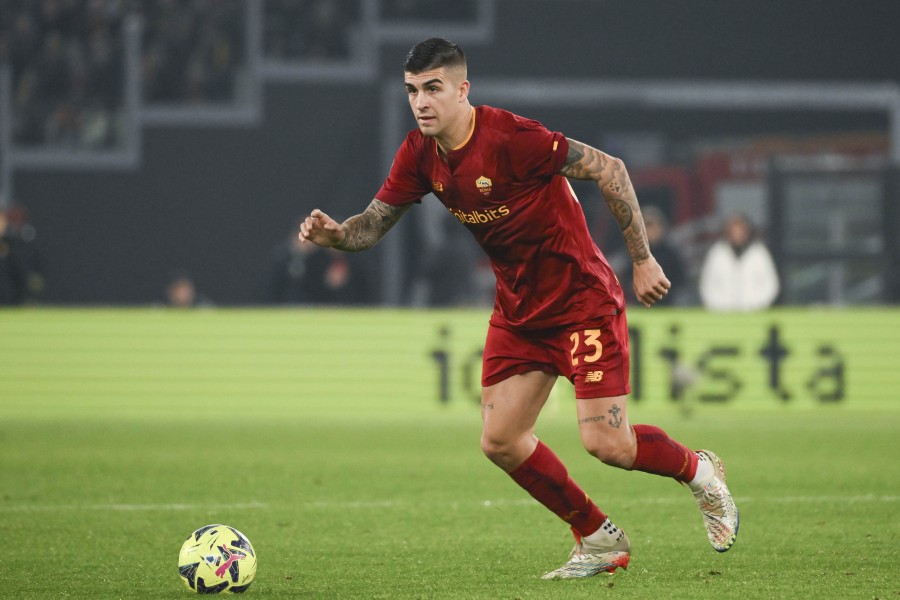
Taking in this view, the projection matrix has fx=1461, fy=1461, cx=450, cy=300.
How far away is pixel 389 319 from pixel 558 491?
7835mm

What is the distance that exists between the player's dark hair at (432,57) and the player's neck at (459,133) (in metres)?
0.19

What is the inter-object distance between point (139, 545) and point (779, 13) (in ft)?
58.7

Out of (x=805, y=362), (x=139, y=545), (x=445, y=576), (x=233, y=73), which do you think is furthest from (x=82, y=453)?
(x=233, y=73)

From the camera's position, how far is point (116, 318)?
43.4 feet

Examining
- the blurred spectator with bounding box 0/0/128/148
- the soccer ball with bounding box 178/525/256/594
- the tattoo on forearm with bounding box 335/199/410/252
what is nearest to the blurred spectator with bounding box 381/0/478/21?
the blurred spectator with bounding box 0/0/128/148

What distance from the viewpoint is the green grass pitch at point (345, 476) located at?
217 inches

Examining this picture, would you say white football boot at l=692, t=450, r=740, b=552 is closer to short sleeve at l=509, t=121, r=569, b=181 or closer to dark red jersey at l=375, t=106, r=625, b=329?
dark red jersey at l=375, t=106, r=625, b=329

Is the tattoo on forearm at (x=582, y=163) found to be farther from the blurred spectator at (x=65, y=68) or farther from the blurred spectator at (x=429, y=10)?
the blurred spectator at (x=429, y=10)

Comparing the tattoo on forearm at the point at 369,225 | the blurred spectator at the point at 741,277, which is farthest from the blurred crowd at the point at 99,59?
the tattoo on forearm at the point at 369,225

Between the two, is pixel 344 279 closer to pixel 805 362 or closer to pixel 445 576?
pixel 805 362

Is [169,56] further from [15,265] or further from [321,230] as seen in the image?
[321,230]

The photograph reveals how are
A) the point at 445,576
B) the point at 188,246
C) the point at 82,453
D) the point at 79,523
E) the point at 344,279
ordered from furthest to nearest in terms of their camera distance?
the point at 188,246 < the point at 344,279 < the point at 82,453 < the point at 79,523 < the point at 445,576

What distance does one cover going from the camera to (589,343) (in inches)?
211

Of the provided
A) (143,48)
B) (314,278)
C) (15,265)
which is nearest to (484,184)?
(15,265)
